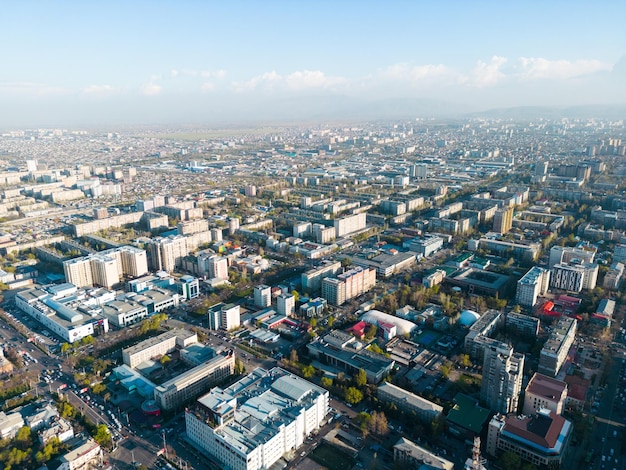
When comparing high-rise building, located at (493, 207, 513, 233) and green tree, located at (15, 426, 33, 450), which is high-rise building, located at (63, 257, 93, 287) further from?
Answer: high-rise building, located at (493, 207, 513, 233)

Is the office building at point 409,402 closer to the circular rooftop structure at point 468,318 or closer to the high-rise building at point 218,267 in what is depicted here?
the circular rooftop structure at point 468,318

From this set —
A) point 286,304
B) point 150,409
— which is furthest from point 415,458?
point 286,304

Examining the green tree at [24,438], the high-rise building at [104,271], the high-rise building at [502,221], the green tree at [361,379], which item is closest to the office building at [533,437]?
the green tree at [361,379]

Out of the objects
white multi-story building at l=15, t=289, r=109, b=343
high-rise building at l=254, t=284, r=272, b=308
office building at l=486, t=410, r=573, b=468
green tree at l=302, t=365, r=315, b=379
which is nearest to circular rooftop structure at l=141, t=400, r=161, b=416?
green tree at l=302, t=365, r=315, b=379

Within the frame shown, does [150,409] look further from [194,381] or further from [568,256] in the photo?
[568,256]

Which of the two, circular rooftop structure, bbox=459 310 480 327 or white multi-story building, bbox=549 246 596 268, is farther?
white multi-story building, bbox=549 246 596 268

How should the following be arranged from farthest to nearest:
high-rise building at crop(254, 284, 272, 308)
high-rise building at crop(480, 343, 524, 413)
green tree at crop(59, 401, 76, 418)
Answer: high-rise building at crop(254, 284, 272, 308) < green tree at crop(59, 401, 76, 418) < high-rise building at crop(480, 343, 524, 413)
